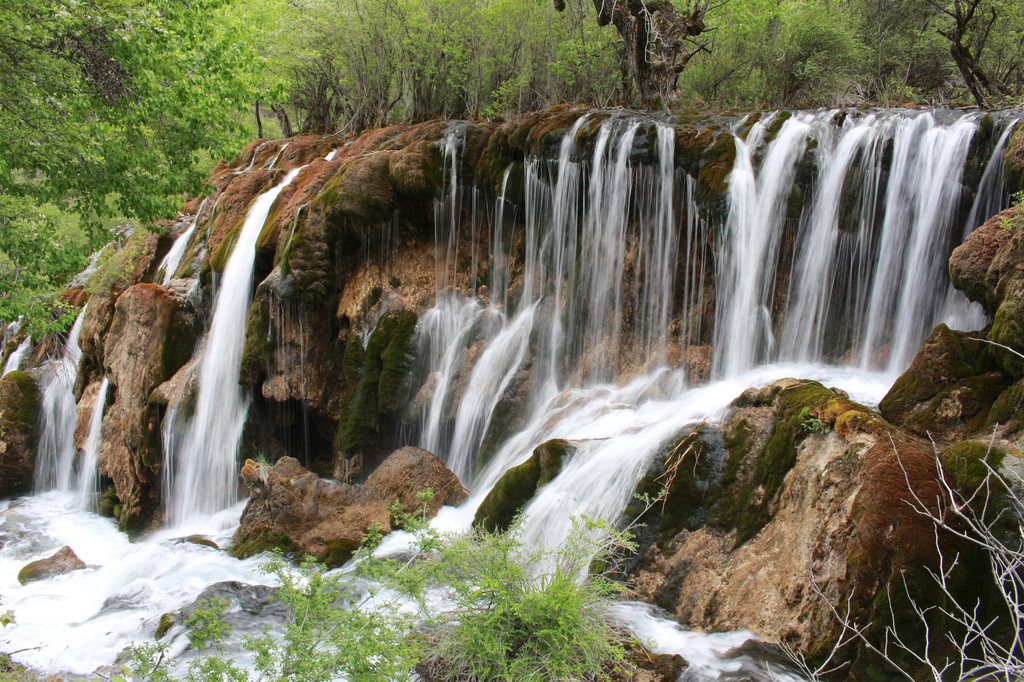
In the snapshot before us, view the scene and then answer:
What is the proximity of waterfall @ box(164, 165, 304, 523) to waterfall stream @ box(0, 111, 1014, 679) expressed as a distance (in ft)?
0.12

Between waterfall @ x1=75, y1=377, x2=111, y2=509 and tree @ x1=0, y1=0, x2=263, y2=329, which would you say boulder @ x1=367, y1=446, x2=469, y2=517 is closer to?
tree @ x1=0, y1=0, x2=263, y2=329

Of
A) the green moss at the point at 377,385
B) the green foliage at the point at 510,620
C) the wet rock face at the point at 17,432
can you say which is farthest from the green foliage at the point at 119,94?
the wet rock face at the point at 17,432

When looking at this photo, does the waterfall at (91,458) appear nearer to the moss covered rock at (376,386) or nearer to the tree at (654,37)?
the moss covered rock at (376,386)

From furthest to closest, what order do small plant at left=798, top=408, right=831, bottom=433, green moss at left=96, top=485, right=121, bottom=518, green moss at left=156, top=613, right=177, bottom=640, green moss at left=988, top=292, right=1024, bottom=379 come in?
1. green moss at left=96, top=485, right=121, bottom=518
2. green moss at left=156, top=613, right=177, bottom=640
3. small plant at left=798, top=408, right=831, bottom=433
4. green moss at left=988, top=292, right=1024, bottom=379

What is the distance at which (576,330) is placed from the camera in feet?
35.1

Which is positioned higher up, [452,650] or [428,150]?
[428,150]

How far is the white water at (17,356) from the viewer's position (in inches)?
686

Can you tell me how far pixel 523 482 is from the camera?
7.42m

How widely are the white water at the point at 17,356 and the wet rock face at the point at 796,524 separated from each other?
17694mm

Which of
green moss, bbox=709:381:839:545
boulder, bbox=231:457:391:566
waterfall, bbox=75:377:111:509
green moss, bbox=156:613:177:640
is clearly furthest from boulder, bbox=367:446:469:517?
waterfall, bbox=75:377:111:509

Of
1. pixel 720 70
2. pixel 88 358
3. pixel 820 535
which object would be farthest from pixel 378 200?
pixel 720 70

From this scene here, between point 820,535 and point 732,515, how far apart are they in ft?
3.31

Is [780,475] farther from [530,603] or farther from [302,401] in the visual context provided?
[302,401]

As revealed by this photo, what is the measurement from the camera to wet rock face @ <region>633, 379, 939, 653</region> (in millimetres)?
4504
